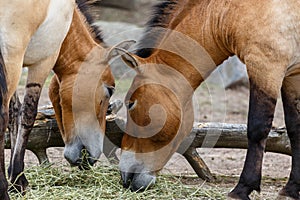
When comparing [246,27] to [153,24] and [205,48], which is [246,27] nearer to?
[205,48]

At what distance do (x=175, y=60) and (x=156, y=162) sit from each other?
83 cm

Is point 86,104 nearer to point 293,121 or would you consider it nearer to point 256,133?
point 256,133

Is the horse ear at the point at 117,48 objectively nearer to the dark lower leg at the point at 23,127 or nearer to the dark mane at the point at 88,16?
the dark mane at the point at 88,16

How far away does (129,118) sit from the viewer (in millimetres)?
5316

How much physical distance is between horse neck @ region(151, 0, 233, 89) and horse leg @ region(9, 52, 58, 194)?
96 cm

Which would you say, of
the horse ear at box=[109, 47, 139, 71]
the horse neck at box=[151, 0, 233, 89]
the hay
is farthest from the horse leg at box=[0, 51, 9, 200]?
the horse neck at box=[151, 0, 233, 89]

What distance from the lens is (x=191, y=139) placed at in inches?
243

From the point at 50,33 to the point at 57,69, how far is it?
1052 mm

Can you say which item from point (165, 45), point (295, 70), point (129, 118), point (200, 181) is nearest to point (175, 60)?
point (165, 45)

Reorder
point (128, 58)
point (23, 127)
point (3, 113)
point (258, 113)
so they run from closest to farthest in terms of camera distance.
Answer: point (3, 113)
point (258, 113)
point (23, 127)
point (128, 58)

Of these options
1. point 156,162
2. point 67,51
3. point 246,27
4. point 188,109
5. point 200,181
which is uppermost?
point 246,27

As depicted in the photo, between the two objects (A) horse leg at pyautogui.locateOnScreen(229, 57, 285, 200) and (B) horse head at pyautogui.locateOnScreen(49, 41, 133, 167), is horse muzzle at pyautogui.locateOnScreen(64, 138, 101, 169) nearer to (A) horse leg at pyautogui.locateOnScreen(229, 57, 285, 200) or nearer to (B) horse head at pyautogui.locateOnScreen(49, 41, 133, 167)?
(B) horse head at pyautogui.locateOnScreen(49, 41, 133, 167)

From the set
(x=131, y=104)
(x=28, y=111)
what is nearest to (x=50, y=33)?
(x=28, y=111)

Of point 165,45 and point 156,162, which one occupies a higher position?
point 165,45
